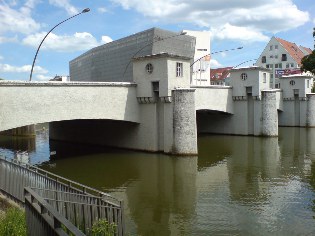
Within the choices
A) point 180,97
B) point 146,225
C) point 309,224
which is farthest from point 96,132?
point 309,224

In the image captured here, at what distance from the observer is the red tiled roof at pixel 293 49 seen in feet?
265

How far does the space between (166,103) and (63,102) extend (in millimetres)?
8256

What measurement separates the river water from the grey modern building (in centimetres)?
3610

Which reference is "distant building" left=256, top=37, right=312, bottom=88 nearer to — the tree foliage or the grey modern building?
the grey modern building

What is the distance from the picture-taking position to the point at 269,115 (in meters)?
40.0

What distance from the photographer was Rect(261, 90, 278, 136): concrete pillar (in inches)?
1575

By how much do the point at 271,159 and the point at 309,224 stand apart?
1418 centimetres

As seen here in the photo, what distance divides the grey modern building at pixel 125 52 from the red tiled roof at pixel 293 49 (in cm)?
2097

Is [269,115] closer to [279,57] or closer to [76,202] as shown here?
[76,202]

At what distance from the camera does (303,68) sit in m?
42.0

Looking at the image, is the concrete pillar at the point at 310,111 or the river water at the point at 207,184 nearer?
the river water at the point at 207,184

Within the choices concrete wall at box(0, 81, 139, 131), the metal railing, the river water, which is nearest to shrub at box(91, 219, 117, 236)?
the metal railing

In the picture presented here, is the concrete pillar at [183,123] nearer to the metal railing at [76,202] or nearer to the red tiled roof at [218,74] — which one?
the metal railing at [76,202]

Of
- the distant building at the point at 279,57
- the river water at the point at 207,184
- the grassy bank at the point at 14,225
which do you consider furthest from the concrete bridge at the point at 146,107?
the distant building at the point at 279,57
